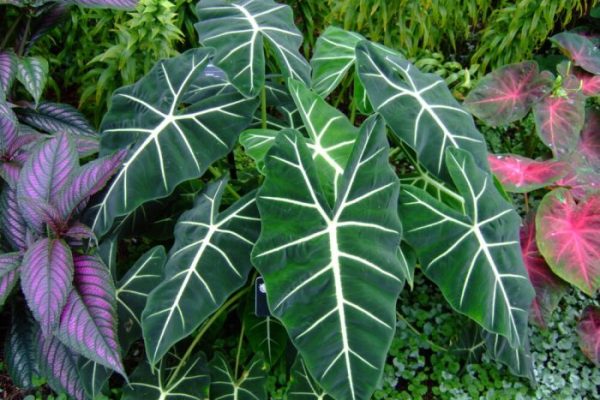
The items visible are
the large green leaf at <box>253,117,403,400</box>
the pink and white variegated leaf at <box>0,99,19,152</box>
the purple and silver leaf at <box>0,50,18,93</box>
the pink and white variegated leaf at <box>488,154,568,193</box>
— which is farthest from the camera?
the purple and silver leaf at <box>0,50,18,93</box>

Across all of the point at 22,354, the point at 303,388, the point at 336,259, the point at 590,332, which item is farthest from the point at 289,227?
the point at 590,332

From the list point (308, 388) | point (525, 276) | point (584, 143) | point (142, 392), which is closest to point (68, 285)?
point (142, 392)

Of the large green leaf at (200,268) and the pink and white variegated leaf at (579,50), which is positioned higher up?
the large green leaf at (200,268)

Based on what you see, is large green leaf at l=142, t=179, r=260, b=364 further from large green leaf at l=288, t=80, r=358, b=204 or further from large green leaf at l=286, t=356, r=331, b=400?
large green leaf at l=286, t=356, r=331, b=400

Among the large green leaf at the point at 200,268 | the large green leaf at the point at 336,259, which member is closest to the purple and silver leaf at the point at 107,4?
the large green leaf at the point at 200,268

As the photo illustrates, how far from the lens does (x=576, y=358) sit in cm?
229

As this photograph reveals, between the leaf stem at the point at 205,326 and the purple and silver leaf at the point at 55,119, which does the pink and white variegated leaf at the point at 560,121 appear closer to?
the leaf stem at the point at 205,326

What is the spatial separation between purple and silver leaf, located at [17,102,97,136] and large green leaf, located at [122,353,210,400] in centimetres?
102

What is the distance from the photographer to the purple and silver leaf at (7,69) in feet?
7.53

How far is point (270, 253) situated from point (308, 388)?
577mm

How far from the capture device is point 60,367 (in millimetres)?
1866

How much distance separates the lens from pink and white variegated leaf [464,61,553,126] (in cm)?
258

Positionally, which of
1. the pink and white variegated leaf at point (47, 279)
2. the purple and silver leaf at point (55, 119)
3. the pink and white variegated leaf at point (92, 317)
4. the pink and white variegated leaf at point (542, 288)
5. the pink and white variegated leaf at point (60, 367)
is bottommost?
the pink and white variegated leaf at point (542, 288)

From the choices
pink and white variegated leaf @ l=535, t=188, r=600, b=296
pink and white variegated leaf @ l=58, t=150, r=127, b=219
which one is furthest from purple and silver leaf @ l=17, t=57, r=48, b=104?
pink and white variegated leaf @ l=535, t=188, r=600, b=296
